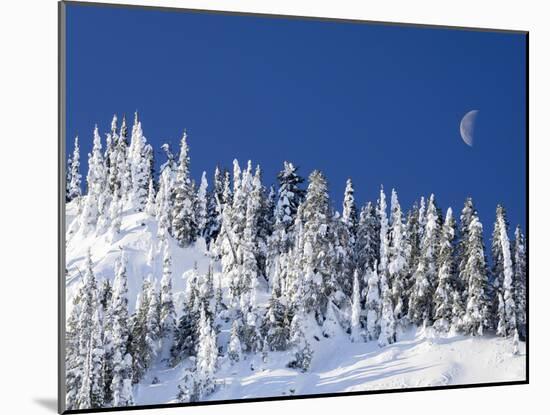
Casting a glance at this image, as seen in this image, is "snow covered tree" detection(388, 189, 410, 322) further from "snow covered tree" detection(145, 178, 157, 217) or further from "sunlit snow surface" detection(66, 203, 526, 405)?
"snow covered tree" detection(145, 178, 157, 217)

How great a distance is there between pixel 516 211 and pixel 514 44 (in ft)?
4.30

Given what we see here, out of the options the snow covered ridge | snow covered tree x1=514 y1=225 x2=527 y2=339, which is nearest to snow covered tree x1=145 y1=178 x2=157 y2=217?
the snow covered ridge

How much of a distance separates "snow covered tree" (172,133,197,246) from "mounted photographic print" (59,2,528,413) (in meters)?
0.01

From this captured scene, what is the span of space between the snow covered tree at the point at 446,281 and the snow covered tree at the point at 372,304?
49 cm

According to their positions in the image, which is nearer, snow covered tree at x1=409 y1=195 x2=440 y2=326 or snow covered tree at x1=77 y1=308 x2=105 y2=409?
snow covered tree at x1=77 y1=308 x2=105 y2=409

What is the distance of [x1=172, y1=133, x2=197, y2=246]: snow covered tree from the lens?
7547mm

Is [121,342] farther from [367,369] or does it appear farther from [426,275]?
[426,275]

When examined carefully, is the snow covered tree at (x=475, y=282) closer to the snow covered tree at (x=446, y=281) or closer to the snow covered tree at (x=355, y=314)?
the snow covered tree at (x=446, y=281)

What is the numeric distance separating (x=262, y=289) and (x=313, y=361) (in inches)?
25.6

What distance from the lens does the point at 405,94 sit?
8.15 metres

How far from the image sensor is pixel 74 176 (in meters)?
7.27

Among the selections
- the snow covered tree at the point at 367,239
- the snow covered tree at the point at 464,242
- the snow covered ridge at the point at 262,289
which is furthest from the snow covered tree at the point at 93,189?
the snow covered tree at the point at 464,242

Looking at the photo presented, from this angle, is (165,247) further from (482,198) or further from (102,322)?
(482,198)

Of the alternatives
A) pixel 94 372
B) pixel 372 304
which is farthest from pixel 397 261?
pixel 94 372
